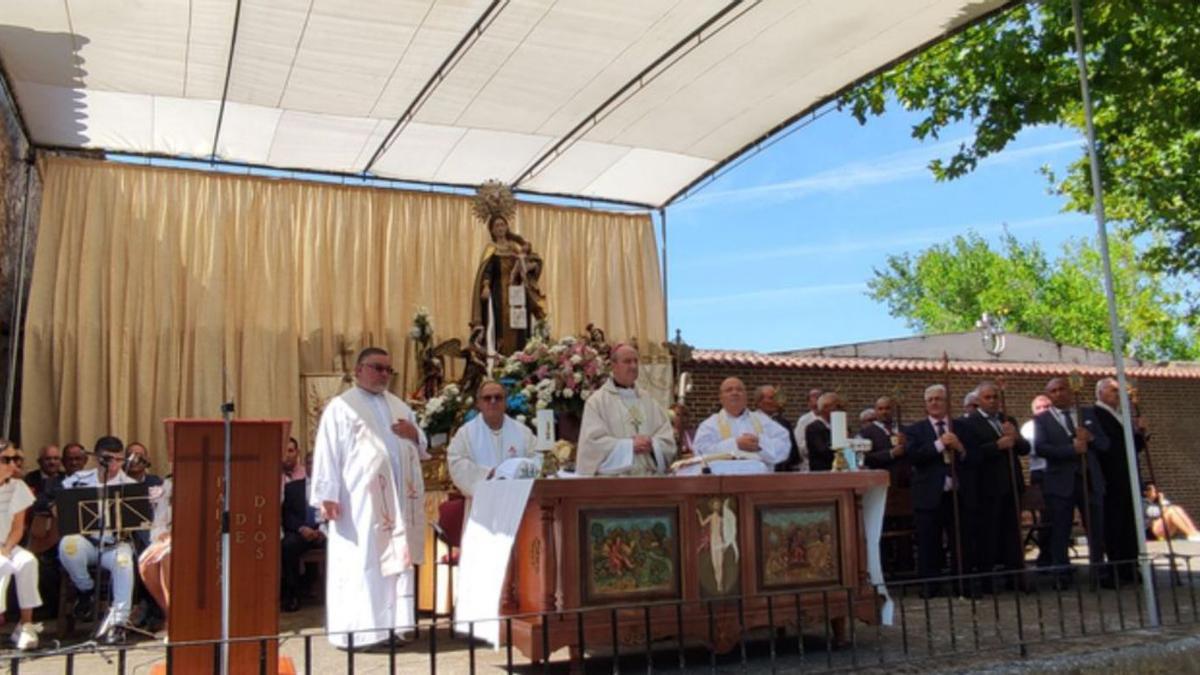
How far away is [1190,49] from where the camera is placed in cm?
903

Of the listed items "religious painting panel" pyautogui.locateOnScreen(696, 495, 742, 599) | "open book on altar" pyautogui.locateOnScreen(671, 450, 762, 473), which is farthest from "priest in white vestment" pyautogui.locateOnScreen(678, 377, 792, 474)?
"religious painting panel" pyautogui.locateOnScreen(696, 495, 742, 599)

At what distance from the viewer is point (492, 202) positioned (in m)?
11.3

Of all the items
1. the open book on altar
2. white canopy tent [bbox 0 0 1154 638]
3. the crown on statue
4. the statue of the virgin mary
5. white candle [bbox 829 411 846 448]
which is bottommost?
the open book on altar

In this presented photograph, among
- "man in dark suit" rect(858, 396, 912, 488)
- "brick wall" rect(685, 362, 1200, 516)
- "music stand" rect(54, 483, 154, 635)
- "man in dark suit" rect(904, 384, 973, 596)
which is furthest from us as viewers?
"brick wall" rect(685, 362, 1200, 516)

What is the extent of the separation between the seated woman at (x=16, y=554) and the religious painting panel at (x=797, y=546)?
4.89m

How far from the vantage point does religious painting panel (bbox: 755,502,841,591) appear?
5.95 metres

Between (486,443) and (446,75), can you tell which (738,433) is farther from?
(446,75)

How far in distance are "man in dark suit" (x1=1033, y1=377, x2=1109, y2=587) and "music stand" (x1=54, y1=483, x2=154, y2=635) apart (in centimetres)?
A: 717

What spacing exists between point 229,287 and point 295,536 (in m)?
3.86

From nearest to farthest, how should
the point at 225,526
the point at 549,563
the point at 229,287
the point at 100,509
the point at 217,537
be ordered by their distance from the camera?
1. the point at 225,526
2. the point at 217,537
3. the point at 549,563
4. the point at 100,509
5. the point at 229,287

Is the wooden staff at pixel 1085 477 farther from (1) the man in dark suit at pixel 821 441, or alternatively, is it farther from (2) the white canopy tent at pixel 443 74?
(2) the white canopy tent at pixel 443 74

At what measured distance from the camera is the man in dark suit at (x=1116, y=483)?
9.34 m

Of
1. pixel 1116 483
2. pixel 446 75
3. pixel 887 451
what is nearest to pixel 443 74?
pixel 446 75

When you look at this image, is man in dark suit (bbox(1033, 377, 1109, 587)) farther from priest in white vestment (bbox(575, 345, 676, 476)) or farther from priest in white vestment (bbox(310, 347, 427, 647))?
priest in white vestment (bbox(310, 347, 427, 647))
